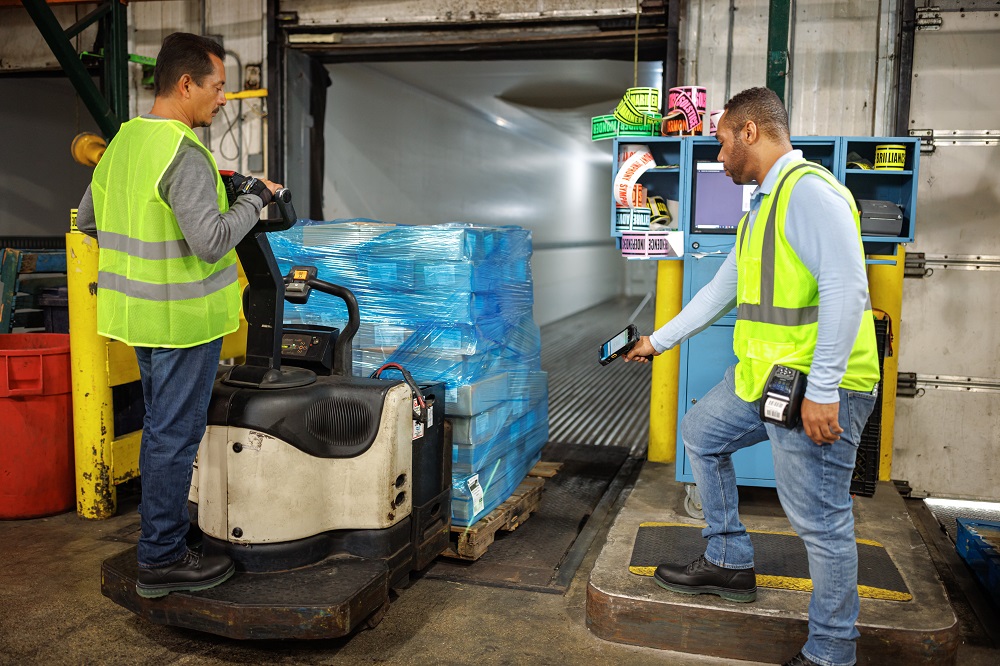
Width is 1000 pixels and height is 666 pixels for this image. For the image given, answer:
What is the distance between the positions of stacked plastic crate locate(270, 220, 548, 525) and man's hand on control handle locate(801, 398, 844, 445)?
63.0 inches

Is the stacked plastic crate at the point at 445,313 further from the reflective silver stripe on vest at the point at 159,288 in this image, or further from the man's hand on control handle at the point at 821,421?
the man's hand on control handle at the point at 821,421

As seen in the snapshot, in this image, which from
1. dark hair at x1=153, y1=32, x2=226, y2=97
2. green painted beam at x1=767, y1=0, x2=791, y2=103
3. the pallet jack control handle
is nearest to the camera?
dark hair at x1=153, y1=32, x2=226, y2=97

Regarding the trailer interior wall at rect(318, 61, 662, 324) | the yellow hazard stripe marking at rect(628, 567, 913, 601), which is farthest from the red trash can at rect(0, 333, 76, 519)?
the yellow hazard stripe marking at rect(628, 567, 913, 601)

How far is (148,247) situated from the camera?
2.70 m

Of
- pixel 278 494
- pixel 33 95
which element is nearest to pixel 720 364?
pixel 278 494

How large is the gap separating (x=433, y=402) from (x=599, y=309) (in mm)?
13066

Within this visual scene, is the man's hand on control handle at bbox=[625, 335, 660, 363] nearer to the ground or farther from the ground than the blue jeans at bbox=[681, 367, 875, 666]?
farther from the ground

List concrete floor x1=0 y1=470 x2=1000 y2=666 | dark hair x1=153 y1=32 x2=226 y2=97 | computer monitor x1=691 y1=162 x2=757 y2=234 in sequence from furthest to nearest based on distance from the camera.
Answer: computer monitor x1=691 y1=162 x2=757 y2=234
concrete floor x1=0 y1=470 x2=1000 y2=666
dark hair x1=153 y1=32 x2=226 y2=97

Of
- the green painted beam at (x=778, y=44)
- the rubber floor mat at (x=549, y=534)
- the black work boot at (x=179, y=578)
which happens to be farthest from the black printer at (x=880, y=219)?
the black work boot at (x=179, y=578)

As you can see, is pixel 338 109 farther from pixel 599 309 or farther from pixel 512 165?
pixel 599 309

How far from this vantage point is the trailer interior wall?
759cm

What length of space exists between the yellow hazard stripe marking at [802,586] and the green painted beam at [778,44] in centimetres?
280

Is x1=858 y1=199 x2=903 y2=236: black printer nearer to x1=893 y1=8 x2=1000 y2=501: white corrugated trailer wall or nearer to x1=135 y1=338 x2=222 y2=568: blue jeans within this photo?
x1=893 y1=8 x2=1000 y2=501: white corrugated trailer wall

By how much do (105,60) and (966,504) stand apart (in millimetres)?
6241
